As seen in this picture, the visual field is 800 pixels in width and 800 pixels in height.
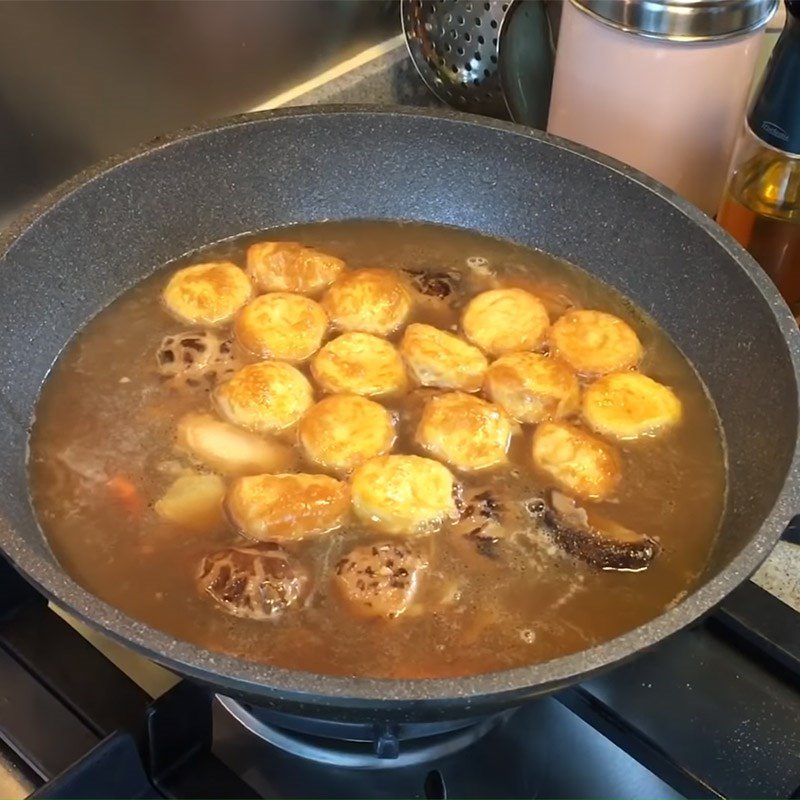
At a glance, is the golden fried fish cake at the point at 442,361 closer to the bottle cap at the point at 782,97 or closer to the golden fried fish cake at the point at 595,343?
the golden fried fish cake at the point at 595,343

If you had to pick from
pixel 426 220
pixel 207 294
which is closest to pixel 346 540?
pixel 207 294

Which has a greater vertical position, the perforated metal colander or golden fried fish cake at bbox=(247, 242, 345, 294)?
the perforated metal colander

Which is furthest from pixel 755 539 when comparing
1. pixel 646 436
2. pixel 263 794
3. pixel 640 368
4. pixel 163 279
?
pixel 163 279

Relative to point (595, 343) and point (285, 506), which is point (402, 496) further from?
point (595, 343)

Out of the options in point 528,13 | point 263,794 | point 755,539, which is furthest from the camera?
point 528,13

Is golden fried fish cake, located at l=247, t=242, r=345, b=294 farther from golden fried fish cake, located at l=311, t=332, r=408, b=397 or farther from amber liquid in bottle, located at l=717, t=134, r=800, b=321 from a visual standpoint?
amber liquid in bottle, located at l=717, t=134, r=800, b=321

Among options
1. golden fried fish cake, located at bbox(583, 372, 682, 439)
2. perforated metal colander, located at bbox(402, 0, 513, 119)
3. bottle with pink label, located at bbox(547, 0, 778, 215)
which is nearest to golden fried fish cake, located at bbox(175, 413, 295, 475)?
golden fried fish cake, located at bbox(583, 372, 682, 439)

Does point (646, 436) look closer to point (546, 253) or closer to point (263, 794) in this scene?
point (546, 253)
